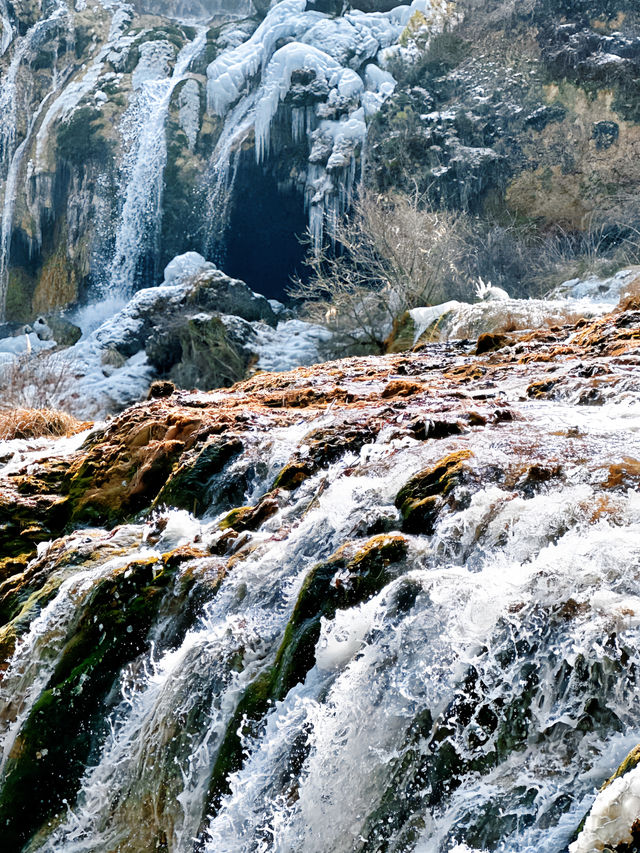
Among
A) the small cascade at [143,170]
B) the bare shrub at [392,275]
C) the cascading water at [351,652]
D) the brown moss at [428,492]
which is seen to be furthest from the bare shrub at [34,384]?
the small cascade at [143,170]

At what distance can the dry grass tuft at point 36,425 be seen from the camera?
7.76 metres

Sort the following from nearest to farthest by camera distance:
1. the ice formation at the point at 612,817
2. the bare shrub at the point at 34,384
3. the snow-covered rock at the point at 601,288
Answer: the ice formation at the point at 612,817 → the bare shrub at the point at 34,384 → the snow-covered rock at the point at 601,288

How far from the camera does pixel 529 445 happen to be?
3646 mm

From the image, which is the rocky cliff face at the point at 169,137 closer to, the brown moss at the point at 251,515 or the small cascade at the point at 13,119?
the small cascade at the point at 13,119

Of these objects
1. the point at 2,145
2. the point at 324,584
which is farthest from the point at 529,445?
the point at 2,145

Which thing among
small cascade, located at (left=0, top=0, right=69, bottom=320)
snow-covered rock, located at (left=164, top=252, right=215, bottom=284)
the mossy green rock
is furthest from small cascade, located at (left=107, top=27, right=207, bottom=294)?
the mossy green rock

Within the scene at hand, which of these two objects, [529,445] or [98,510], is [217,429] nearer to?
[98,510]

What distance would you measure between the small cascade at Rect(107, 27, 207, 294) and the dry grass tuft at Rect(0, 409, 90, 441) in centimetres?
1846

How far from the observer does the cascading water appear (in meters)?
2.14

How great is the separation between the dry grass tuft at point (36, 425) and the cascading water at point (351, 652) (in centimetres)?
379

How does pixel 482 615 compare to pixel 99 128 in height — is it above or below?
below

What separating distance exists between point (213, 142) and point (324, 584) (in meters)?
25.9

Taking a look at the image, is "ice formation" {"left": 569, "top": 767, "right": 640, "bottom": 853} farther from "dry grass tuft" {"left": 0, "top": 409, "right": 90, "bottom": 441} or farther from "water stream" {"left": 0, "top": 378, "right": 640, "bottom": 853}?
"dry grass tuft" {"left": 0, "top": 409, "right": 90, "bottom": 441}

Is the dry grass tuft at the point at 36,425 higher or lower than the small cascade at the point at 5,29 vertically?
lower
